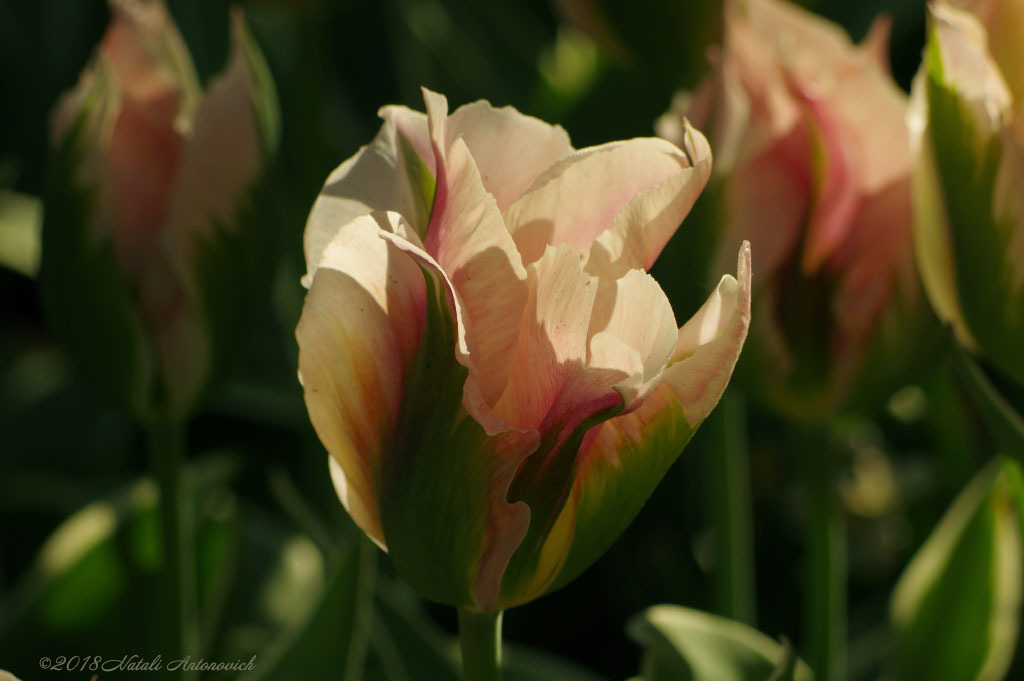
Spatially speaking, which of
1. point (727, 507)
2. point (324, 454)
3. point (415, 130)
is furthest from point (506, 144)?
point (324, 454)

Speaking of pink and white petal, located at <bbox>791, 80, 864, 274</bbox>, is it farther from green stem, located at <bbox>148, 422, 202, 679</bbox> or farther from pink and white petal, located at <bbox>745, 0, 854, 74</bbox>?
green stem, located at <bbox>148, 422, 202, 679</bbox>

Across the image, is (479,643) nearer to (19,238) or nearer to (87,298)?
(87,298)

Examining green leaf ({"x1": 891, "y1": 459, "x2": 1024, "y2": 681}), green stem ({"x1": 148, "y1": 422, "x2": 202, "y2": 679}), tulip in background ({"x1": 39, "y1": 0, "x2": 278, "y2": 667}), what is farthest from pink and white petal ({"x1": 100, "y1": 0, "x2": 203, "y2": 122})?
green leaf ({"x1": 891, "y1": 459, "x2": 1024, "y2": 681})

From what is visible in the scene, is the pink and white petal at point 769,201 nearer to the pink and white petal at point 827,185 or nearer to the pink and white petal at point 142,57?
the pink and white petal at point 827,185

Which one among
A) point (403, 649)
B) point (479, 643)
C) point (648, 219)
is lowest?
point (403, 649)

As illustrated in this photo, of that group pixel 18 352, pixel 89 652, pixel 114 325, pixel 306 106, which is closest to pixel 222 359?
pixel 114 325

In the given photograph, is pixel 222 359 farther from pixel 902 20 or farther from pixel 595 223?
pixel 902 20
